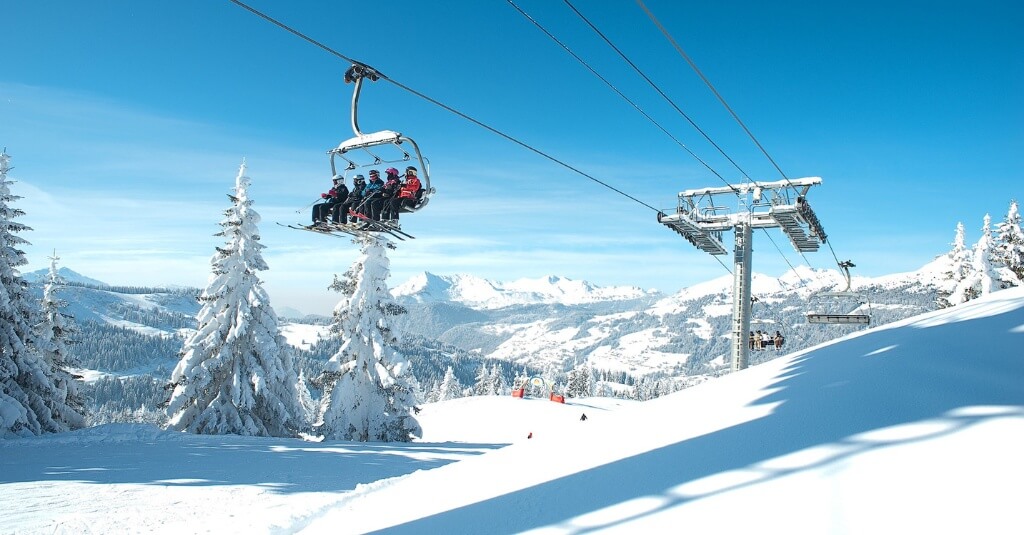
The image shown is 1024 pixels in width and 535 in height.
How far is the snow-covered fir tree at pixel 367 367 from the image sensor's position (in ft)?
76.8

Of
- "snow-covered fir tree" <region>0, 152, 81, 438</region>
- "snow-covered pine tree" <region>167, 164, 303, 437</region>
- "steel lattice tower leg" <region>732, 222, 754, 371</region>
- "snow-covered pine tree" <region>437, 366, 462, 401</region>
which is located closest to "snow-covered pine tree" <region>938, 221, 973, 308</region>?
"steel lattice tower leg" <region>732, 222, 754, 371</region>

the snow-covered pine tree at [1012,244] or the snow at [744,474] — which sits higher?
the snow-covered pine tree at [1012,244]

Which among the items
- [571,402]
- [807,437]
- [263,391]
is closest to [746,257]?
[807,437]

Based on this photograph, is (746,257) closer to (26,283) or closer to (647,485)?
(647,485)

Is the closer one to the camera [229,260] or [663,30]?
[663,30]

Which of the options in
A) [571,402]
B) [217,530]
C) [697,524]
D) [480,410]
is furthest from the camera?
[571,402]

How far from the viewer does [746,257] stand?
17.2 meters

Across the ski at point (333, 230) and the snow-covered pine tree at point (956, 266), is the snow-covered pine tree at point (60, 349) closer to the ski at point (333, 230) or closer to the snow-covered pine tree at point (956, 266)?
the ski at point (333, 230)

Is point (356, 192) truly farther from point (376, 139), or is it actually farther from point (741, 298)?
point (741, 298)

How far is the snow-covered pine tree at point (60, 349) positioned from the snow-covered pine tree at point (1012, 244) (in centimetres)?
4438

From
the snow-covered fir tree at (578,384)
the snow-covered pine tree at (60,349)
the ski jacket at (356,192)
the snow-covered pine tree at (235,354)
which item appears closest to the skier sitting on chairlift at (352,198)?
the ski jacket at (356,192)

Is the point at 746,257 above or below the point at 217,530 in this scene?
above

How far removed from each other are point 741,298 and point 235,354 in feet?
63.8

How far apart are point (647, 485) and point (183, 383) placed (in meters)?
22.4
